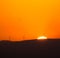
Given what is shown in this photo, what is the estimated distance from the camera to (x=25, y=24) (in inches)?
58.7

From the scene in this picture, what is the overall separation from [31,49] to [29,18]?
2.27 ft

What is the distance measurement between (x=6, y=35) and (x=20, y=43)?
2.10 feet

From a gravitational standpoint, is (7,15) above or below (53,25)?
above

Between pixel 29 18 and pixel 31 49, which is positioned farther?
pixel 29 18

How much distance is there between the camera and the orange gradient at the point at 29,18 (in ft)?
4.81

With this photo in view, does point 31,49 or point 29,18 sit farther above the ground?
point 29,18

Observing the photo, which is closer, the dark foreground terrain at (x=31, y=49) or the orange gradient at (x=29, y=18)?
the dark foreground terrain at (x=31, y=49)

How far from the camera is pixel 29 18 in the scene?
4.87 ft

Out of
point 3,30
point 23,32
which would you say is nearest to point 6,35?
point 3,30

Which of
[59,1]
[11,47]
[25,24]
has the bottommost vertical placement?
[11,47]

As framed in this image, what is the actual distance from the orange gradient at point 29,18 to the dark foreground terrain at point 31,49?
1.98ft

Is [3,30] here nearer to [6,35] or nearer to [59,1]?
[6,35]

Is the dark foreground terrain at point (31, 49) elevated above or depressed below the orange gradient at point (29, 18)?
below

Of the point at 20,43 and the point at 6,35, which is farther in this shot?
the point at 6,35
